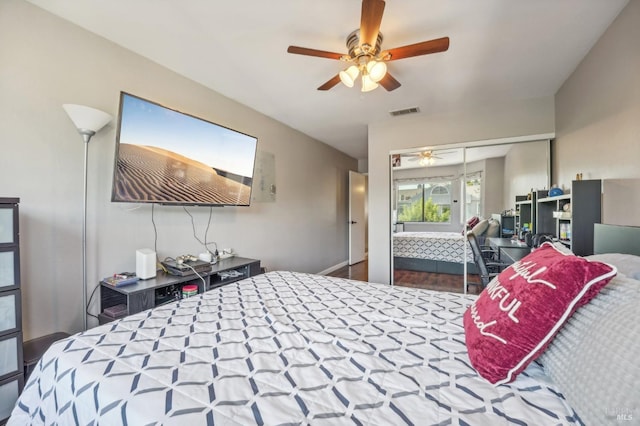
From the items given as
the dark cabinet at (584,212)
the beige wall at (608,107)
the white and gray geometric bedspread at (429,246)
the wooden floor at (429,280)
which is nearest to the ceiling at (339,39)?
the beige wall at (608,107)

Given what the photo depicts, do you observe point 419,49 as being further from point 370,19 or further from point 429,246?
point 429,246

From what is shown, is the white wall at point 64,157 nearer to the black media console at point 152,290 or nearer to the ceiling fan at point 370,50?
the black media console at point 152,290

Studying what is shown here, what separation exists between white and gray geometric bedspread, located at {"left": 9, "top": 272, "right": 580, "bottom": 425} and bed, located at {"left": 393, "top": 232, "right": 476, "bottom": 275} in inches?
113

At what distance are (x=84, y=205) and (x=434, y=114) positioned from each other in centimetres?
389

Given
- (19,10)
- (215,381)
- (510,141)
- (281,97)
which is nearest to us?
(215,381)

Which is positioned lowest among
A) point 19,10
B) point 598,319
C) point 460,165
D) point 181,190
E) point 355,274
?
point 355,274

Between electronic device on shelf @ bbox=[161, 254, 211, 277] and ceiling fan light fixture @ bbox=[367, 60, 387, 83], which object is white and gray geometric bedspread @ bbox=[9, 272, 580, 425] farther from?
ceiling fan light fixture @ bbox=[367, 60, 387, 83]

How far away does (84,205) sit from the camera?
1.82m

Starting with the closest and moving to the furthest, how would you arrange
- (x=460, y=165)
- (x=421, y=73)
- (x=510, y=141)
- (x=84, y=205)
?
(x=84, y=205)
(x=421, y=73)
(x=510, y=141)
(x=460, y=165)

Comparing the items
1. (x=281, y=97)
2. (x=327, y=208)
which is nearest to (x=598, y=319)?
(x=281, y=97)

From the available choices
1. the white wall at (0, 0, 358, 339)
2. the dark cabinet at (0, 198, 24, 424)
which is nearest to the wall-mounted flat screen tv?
the white wall at (0, 0, 358, 339)

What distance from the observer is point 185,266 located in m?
2.17

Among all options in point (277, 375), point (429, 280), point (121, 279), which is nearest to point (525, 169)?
point (429, 280)

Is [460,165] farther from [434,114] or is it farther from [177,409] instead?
[177,409]
